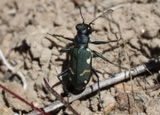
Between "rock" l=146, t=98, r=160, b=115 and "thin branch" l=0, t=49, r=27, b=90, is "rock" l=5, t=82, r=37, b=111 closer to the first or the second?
"thin branch" l=0, t=49, r=27, b=90

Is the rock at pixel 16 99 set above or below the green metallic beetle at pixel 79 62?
below

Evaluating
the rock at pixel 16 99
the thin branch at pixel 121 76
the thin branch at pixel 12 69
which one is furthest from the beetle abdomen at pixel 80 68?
the thin branch at pixel 12 69

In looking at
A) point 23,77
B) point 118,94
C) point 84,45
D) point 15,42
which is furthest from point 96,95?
point 15,42

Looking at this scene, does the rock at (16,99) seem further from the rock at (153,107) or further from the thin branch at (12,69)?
the rock at (153,107)

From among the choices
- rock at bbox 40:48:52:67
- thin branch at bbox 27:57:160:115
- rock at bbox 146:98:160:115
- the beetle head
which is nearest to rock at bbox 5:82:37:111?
rock at bbox 40:48:52:67

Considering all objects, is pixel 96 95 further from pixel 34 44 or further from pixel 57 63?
pixel 34 44

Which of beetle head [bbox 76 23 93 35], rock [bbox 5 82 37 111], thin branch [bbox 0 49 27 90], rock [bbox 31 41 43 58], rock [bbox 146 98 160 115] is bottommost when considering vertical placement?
rock [bbox 146 98 160 115]

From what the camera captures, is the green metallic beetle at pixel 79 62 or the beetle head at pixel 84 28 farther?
the beetle head at pixel 84 28

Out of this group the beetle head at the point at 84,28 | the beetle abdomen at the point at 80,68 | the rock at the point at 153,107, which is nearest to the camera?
the rock at the point at 153,107
